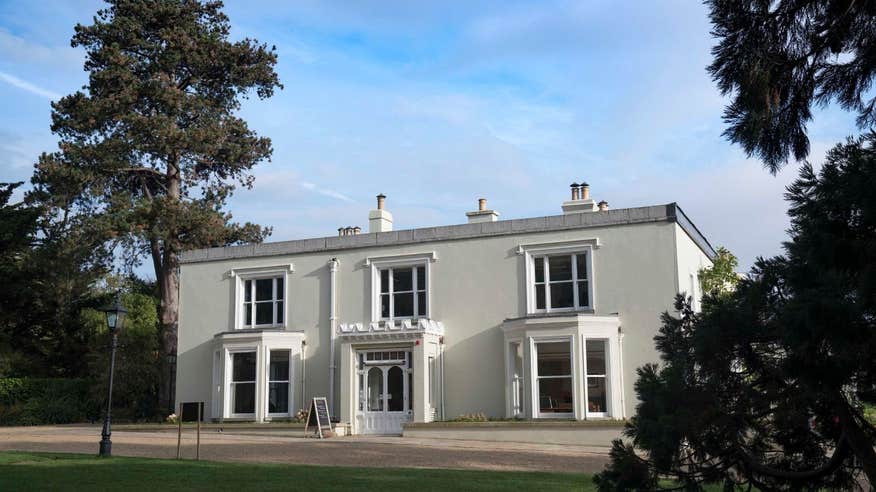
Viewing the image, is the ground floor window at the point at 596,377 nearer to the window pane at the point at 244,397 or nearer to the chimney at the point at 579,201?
the chimney at the point at 579,201

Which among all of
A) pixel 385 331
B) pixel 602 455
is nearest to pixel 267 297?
pixel 385 331

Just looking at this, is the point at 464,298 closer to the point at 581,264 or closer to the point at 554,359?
the point at 554,359

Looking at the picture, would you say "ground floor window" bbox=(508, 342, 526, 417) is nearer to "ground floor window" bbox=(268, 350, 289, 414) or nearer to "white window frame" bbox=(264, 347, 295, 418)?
"white window frame" bbox=(264, 347, 295, 418)

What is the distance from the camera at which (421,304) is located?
24.4 meters

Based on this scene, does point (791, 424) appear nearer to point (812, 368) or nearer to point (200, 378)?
point (812, 368)

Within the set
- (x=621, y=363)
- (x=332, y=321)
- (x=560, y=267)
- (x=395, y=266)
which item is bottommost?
(x=621, y=363)

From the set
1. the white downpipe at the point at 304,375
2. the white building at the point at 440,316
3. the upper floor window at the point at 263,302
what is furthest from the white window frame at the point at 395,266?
the upper floor window at the point at 263,302

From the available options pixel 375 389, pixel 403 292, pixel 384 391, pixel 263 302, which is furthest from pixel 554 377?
pixel 263 302

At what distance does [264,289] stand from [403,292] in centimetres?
478

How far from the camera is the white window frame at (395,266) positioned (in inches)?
949

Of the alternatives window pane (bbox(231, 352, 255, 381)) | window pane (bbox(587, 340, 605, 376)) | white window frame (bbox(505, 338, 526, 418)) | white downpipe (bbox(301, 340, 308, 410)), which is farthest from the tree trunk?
window pane (bbox(587, 340, 605, 376))

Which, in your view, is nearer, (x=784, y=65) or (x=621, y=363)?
(x=784, y=65)

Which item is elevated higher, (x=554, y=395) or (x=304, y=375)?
(x=304, y=375)

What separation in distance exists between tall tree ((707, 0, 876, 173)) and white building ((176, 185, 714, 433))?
16135 millimetres
